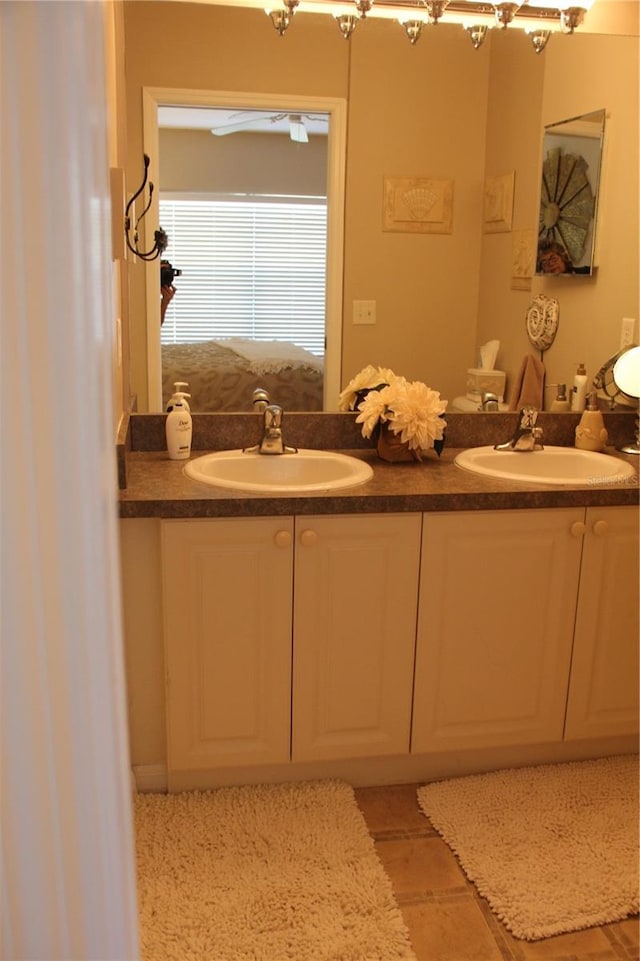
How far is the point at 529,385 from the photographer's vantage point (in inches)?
103

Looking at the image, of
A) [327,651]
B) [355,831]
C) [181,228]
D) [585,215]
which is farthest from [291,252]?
[355,831]

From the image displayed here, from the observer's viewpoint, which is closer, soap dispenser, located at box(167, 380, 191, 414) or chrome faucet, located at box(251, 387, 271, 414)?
soap dispenser, located at box(167, 380, 191, 414)

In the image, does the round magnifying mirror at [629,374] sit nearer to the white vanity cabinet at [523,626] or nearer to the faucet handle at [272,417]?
the white vanity cabinet at [523,626]

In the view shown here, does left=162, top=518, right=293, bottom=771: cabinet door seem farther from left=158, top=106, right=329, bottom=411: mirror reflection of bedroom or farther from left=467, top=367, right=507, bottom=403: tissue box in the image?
left=467, top=367, right=507, bottom=403: tissue box

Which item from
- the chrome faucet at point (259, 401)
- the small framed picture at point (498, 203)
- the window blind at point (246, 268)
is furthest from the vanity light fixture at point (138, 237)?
the small framed picture at point (498, 203)

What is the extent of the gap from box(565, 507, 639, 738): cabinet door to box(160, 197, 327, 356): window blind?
0.94m

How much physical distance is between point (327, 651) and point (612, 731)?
842 millimetres

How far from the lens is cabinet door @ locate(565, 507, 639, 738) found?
7.17 feet

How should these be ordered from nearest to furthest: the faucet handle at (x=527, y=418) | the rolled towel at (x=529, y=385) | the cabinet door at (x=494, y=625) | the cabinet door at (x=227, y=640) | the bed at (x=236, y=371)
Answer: the cabinet door at (x=227, y=640) → the cabinet door at (x=494, y=625) → the bed at (x=236, y=371) → the faucet handle at (x=527, y=418) → the rolled towel at (x=529, y=385)

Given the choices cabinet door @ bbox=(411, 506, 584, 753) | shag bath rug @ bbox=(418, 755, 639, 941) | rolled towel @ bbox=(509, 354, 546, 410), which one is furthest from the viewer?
rolled towel @ bbox=(509, 354, 546, 410)

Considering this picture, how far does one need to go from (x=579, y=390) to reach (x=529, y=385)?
156 mm

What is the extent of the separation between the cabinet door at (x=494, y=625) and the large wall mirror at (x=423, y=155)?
58 centimetres

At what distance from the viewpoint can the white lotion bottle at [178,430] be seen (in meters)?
2.27

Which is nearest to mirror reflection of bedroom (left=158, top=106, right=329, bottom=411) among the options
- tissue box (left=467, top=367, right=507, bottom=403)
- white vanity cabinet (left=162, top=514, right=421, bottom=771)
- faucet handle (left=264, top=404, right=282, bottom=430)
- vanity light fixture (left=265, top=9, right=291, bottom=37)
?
faucet handle (left=264, top=404, right=282, bottom=430)
